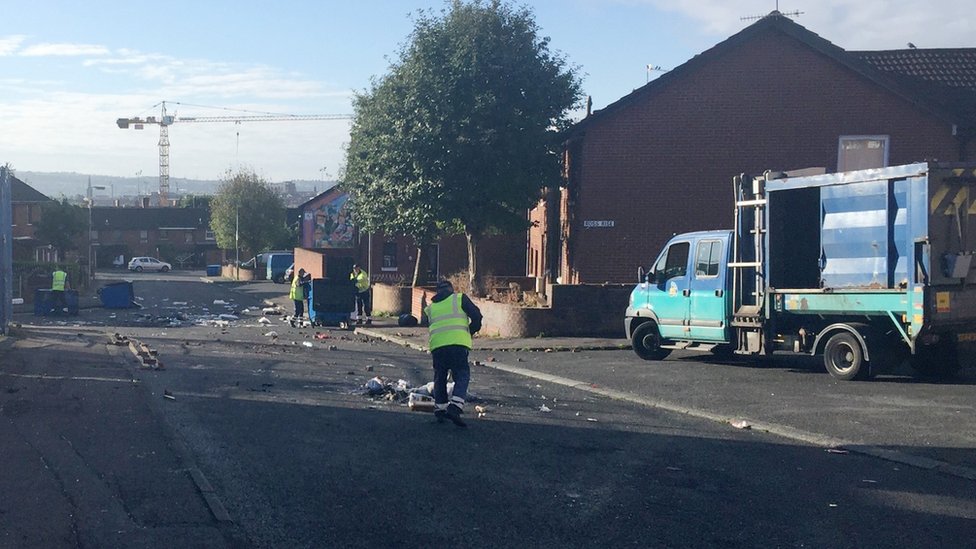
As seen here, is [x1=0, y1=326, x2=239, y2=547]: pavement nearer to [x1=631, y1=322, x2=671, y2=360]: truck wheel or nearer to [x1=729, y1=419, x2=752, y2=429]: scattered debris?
[x1=729, y1=419, x2=752, y2=429]: scattered debris

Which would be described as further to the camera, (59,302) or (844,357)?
(59,302)

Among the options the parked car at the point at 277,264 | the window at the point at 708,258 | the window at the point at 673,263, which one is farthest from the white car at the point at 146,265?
the window at the point at 708,258

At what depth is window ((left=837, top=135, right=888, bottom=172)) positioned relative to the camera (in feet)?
92.2

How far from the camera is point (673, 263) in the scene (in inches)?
737

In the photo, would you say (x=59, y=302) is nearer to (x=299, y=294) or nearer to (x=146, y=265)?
(x=299, y=294)

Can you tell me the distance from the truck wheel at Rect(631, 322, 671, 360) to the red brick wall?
8.28 m

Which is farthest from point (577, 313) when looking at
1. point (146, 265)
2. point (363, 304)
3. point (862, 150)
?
point (146, 265)

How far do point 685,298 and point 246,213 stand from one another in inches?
2682

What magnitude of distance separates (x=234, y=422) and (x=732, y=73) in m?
20.1

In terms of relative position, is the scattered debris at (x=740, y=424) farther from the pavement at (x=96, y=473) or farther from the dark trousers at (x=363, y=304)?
the dark trousers at (x=363, y=304)

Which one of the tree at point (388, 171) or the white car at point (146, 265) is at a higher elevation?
the tree at point (388, 171)

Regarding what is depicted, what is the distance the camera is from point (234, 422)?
11.7 meters

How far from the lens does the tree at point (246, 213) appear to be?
81938 mm

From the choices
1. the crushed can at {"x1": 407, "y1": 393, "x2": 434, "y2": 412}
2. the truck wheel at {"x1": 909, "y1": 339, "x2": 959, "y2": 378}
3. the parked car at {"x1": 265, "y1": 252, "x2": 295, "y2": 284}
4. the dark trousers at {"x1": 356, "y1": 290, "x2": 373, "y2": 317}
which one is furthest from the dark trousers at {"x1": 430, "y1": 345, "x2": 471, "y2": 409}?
the parked car at {"x1": 265, "y1": 252, "x2": 295, "y2": 284}
